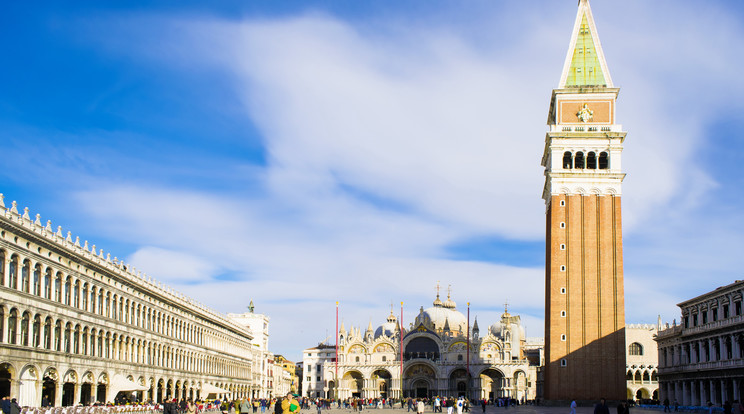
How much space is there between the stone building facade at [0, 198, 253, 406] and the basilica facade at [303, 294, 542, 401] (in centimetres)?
4125

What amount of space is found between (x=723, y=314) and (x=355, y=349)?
61803mm

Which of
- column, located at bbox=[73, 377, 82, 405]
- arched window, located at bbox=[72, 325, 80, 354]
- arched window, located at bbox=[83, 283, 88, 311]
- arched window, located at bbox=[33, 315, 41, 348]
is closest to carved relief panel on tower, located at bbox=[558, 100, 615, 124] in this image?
arched window, located at bbox=[83, 283, 88, 311]

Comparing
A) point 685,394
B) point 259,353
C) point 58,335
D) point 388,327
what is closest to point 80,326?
point 58,335

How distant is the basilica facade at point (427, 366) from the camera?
108m

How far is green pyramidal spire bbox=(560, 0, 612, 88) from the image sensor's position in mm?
77062

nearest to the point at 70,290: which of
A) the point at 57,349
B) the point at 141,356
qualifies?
the point at 57,349

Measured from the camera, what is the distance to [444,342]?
111 metres

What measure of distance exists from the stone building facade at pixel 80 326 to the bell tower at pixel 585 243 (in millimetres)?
33069

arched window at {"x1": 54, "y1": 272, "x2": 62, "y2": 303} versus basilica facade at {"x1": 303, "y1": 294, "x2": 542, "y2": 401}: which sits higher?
arched window at {"x1": 54, "y1": 272, "x2": 62, "y2": 303}

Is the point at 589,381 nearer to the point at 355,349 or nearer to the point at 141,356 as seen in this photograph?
the point at 141,356

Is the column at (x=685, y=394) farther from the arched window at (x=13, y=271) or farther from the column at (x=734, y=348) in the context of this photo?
the arched window at (x=13, y=271)

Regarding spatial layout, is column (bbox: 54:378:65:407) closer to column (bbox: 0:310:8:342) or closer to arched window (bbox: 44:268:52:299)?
arched window (bbox: 44:268:52:299)

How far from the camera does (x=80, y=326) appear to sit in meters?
46.0

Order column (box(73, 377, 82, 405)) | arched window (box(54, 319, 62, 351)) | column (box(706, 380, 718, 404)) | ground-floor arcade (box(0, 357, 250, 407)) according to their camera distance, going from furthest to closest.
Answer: column (box(706, 380, 718, 404)), column (box(73, 377, 82, 405)), arched window (box(54, 319, 62, 351)), ground-floor arcade (box(0, 357, 250, 407))
